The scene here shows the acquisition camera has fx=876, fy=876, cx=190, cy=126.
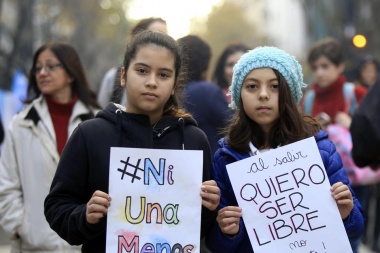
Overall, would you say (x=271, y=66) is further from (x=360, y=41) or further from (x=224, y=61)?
(x=360, y=41)

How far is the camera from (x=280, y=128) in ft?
13.1

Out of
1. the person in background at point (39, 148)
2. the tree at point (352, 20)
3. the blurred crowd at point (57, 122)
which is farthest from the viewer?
the tree at point (352, 20)

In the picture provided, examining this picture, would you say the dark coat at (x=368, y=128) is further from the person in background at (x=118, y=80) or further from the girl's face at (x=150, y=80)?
the girl's face at (x=150, y=80)

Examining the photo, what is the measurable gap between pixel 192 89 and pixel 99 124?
2.24 metres

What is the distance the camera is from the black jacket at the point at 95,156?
3697mm

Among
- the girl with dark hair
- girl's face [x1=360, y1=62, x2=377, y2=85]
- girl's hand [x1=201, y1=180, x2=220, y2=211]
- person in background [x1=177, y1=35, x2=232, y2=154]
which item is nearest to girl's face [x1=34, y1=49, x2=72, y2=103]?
person in background [x1=177, y1=35, x2=232, y2=154]

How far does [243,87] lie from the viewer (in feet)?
13.2

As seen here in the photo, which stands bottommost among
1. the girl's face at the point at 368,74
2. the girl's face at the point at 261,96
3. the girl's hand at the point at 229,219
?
the girl's hand at the point at 229,219

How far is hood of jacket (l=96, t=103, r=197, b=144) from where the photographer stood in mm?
3734

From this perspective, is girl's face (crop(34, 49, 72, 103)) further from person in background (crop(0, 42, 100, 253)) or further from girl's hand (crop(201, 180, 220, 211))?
girl's hand (crop(201, 180, 220, 211))

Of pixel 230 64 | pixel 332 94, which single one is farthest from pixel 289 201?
pixel 332 94

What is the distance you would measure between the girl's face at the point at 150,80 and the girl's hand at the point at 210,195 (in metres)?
0.41

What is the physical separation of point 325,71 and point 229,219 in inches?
167

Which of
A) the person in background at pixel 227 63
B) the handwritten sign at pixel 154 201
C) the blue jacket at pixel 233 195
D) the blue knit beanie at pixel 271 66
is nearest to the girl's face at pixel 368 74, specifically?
the person in background at pixel 227 63
